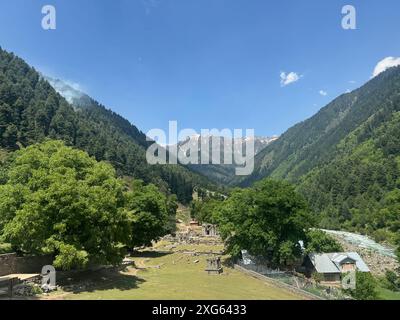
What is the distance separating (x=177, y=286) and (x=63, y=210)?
1129 centimetres

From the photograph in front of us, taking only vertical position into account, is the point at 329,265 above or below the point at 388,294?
above

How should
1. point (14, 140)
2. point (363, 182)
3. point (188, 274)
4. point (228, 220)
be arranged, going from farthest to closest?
point (363, 182)
point (14, 140)
point (228, 220)
point (188, 274)

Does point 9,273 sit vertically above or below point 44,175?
below

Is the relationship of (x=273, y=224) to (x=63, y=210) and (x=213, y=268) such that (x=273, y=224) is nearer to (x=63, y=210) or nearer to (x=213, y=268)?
(x=213, y=268)

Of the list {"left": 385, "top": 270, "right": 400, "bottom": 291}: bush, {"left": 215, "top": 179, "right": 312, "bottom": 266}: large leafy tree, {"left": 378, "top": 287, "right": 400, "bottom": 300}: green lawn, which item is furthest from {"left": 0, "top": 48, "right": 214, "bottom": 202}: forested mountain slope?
{"left": 378, "top": 287, "right": 400, "bottom": 300}: green lawn

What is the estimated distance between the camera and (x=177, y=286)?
3225 centimetres

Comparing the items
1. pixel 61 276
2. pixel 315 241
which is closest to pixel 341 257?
pixel 315 241

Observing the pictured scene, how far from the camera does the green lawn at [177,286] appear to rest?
91.1 feet

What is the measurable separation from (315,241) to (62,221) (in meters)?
50.3

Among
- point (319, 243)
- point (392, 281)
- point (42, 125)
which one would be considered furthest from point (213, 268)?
point (42, 125)

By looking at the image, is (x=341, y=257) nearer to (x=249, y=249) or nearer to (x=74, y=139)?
(x=249, y=249)

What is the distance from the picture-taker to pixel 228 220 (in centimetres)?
5684

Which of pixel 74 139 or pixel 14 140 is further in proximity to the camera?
pixel 74 139
